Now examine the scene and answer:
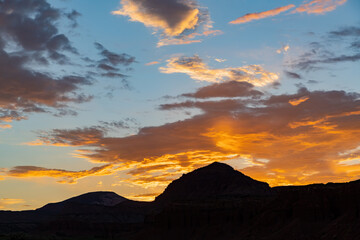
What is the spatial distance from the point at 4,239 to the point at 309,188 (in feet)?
307

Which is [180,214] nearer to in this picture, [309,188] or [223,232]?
[223,232]

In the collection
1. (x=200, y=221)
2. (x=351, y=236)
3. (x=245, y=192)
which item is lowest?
(x=351, y=236)

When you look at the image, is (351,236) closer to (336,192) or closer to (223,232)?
(336,192)

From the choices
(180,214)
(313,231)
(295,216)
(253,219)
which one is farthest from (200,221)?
(313,231)

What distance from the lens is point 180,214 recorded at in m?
144

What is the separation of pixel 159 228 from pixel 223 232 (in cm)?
2960

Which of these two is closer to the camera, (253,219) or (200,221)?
(253,219)

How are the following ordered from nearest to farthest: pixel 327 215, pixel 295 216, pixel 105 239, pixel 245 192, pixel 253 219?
pixel 327 215 < pixel 295 216 < pixel 253 219 < pixel 105 239 < pixel 245 192

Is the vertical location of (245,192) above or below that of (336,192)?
above

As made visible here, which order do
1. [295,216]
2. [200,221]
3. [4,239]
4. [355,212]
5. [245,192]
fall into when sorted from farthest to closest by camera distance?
[245,192] → [4,239] → [200,221] → [295,216] → [355,212]

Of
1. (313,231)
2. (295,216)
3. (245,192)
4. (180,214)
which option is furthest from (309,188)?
(245,192)

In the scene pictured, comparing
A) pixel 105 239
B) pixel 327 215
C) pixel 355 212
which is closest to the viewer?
pixel 355 212

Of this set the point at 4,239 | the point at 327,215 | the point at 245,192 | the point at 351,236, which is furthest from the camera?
the point at 245,192

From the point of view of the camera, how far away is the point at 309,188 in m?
106
